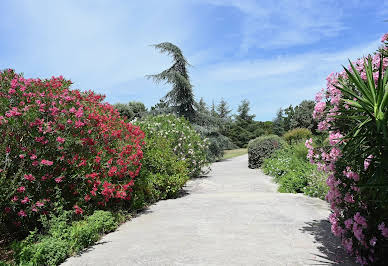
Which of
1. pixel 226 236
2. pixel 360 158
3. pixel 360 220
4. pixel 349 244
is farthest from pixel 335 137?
pixel 226 236

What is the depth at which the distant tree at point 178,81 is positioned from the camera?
19391mm

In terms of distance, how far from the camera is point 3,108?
4840mm

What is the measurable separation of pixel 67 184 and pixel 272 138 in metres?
12.7

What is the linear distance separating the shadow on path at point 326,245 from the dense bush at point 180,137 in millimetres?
5704

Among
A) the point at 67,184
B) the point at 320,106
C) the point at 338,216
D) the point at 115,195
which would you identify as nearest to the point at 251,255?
the point at 338,216

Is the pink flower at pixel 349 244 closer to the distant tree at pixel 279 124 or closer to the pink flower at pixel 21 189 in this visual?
the pink flower at pixel 21 189

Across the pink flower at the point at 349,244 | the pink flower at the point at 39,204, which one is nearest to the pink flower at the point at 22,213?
the pink flower at the point at 39,204

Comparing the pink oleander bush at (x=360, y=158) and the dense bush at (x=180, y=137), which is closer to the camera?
the pink oleander bush at (x=360, y=158)

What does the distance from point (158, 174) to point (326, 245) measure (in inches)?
169

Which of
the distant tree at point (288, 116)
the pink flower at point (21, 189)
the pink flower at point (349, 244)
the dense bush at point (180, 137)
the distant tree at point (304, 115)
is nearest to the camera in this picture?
the pink flower at point (349, 244)

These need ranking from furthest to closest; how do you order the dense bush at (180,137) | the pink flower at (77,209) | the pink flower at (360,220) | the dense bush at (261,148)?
the dense bush at (261,148) → the dense bush at (180,137) → the pink flower at (77,209) → the pink flower at (360,220)

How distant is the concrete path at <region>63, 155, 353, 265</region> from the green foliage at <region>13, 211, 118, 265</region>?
0.15 metres

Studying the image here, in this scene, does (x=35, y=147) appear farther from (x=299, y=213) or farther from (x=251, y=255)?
(x=299, y=213)

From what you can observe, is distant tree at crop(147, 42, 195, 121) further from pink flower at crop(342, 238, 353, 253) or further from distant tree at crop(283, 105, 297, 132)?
distant tree at crop(283, 105, 297, 132)
